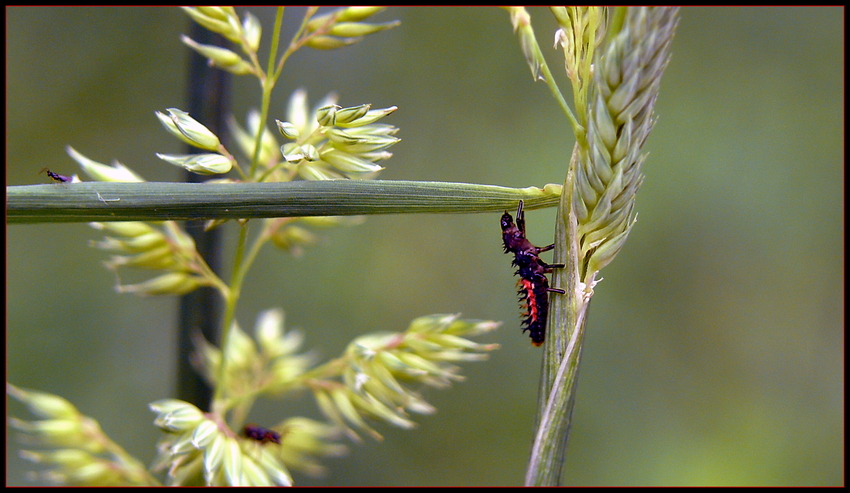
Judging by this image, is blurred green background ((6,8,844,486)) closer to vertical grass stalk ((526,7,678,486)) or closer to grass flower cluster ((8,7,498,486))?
grass flower cluster ((8,7,498,486))

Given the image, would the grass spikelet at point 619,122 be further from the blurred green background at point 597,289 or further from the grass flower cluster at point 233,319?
the blurred green background at point 597,289

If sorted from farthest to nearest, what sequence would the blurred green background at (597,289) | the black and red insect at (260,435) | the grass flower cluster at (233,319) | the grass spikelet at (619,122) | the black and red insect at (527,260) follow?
the blurred green background at (597,289) < the black and red insect at (260,435) < the black and red insect at (527,260) < the grass flower cluster at (233,319) < the grass spikelet at (619,122)

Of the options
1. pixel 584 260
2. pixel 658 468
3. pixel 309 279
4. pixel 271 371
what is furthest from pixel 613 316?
pixel 584 260

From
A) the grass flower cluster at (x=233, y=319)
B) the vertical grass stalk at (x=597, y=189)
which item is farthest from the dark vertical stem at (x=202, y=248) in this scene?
the vertical grass stalk at (x=597, y=189)

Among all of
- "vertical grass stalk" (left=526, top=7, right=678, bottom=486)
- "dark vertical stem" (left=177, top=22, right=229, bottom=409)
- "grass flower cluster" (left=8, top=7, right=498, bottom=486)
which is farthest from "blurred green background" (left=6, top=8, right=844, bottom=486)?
"vertical grass stalk" (left=526, top=7, right=678, bottom=486)

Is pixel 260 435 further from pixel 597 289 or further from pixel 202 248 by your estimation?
pixel 597 289

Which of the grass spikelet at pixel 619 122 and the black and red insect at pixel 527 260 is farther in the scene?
the black and red insect at pixel 527 260
